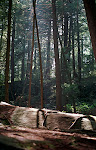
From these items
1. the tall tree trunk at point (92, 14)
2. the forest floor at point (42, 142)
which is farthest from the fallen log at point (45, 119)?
the tall tree trunk at point (92, 14)

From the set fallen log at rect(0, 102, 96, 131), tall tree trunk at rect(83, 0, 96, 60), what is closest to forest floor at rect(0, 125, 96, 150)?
fallen log at rect(0, 102, 96, 131)

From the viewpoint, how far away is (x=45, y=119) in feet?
12.8

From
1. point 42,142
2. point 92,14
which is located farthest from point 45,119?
point 92,14

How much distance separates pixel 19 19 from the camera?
2441cm

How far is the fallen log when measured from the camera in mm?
3594

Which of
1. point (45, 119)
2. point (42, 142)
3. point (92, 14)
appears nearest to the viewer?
point (42, 142)

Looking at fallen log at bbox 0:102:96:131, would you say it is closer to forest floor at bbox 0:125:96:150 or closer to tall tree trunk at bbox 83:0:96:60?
forest floor at bbox 0:125:96:150

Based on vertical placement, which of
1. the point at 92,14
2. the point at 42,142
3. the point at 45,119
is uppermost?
the point at 92,14

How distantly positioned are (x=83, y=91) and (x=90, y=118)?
1307cm

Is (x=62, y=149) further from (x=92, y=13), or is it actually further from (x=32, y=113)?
(x=92, y=13)

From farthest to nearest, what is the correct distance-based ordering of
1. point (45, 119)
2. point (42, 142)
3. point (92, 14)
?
point (92, 14) → point (45, 119) → point (42, 142)

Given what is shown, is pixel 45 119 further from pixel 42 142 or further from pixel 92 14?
pixel 92 14

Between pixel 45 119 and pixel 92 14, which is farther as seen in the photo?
pixel 92 14

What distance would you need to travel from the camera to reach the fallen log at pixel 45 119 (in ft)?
11.8
